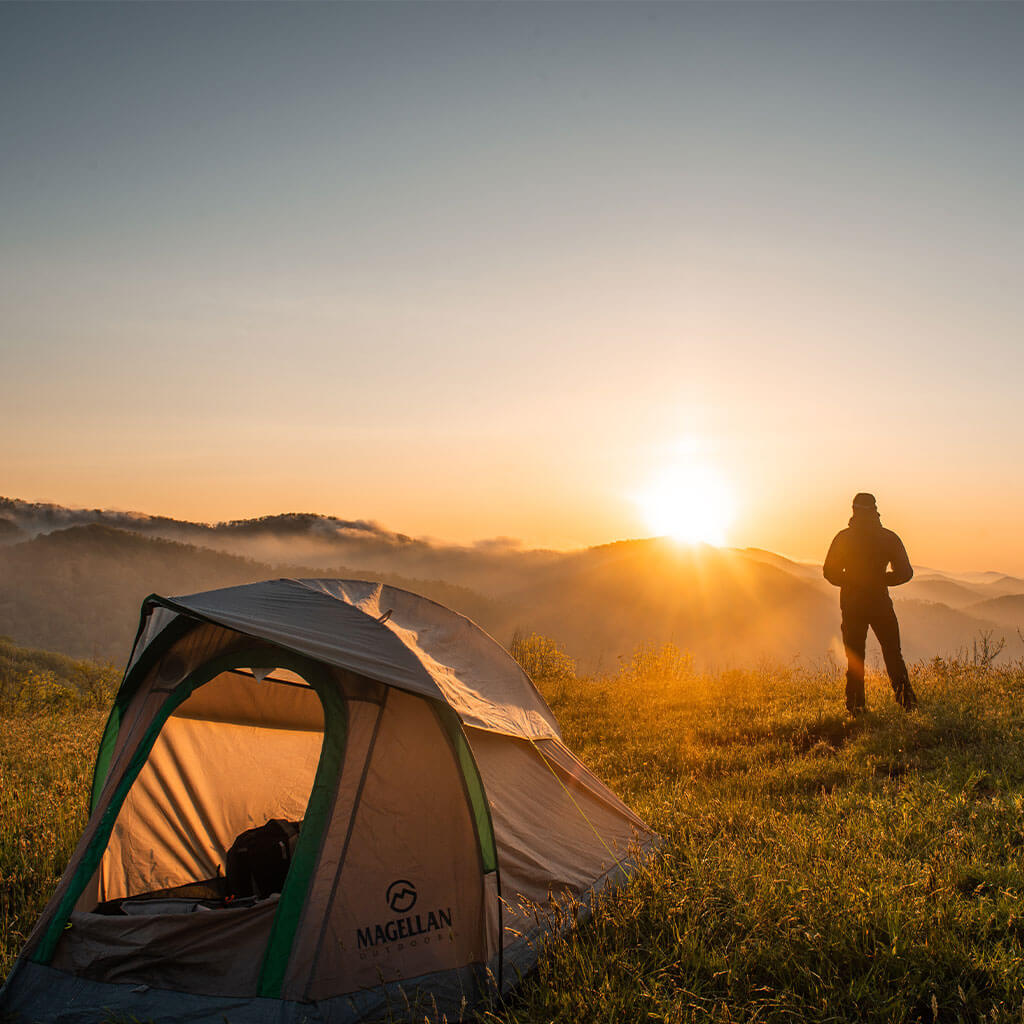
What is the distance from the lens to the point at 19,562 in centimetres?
11456

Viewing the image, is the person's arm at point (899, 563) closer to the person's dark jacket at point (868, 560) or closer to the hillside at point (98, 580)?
the person's dark jacket at point (868, 560)

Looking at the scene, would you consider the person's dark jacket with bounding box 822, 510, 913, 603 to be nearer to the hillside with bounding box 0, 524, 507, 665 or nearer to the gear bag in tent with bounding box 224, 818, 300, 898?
the gear bag in tent with bounding box 224, 818, 300, 898

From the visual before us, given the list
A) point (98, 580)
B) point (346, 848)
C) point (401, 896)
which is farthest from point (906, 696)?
point (98, 580)

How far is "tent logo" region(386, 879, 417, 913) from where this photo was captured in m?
4.18

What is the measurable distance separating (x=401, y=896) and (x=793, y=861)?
2.64 m

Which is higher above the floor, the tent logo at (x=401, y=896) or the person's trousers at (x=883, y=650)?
the person's trousers at (x=883, y=650)

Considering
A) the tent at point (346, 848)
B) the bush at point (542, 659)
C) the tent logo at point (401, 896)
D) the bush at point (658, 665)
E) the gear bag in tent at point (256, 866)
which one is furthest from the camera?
the bush at point (542, 659)

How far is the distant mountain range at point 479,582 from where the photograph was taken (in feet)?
342

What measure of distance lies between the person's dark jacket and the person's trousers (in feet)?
0.53

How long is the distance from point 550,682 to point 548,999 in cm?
1079

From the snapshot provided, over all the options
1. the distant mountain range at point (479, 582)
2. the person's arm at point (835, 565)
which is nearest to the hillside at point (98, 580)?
the distant mountain range at point (479, 582)

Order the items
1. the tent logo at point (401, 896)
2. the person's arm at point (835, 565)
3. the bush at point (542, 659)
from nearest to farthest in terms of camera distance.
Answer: the tent logo at point (401, 896)
the person's arm at point (835, 565)
the bush at point (542, 659)

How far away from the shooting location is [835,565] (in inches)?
382

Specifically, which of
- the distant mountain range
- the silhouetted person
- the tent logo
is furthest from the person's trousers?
the distant mountain range
